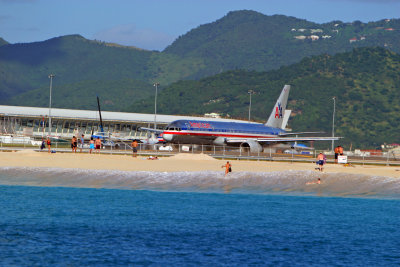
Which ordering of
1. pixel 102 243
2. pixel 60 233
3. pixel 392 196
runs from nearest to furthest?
pixel 102 243, pixel 60 233, pixel 392 196

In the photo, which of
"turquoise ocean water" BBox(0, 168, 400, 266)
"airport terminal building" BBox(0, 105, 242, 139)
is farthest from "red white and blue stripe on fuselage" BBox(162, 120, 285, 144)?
"airport terminal building" BBox(0, 105, 242, 139)

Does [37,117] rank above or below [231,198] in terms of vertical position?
above

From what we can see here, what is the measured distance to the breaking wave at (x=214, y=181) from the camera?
Answer: 43500mm

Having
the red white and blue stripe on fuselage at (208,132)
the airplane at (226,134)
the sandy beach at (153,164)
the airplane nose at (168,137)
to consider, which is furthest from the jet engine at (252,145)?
the sandy beach at (153,164)

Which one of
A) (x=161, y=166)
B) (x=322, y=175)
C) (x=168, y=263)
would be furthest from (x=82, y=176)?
(x=168, y=263)

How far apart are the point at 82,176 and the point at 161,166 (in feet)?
26.9

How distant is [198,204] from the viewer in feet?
122

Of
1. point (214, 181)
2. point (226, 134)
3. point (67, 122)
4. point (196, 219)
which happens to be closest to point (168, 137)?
point (226, 134)

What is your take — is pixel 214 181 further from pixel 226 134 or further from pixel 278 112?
pixel 278 112

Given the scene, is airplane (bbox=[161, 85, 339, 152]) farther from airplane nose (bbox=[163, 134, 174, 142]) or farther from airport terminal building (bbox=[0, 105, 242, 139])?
airport terminal building (bbox=[0, 105, 242, 139])

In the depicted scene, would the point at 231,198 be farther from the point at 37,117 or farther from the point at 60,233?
the point at 37,117

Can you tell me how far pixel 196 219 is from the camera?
106 ft

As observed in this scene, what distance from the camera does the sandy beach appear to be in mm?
52875

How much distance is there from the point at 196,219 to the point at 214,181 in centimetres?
1507
